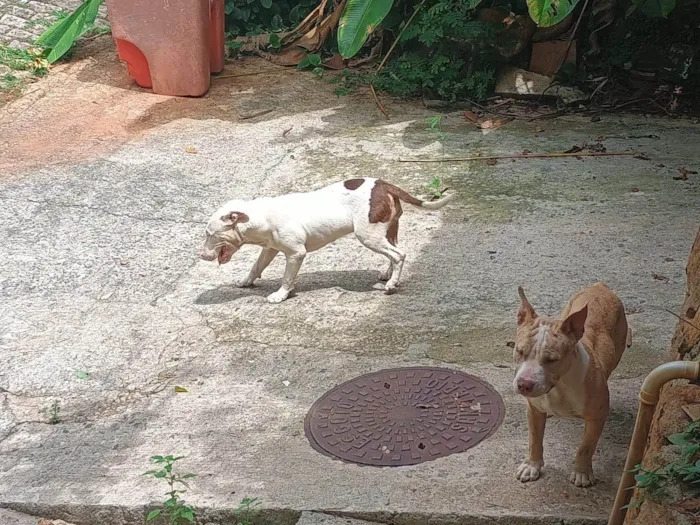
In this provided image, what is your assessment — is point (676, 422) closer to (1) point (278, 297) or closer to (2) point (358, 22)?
(1) point (278, 297)

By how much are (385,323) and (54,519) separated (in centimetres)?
190

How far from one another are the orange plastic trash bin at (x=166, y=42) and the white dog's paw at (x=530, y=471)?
5.69m

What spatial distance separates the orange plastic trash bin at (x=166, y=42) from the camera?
7832mm

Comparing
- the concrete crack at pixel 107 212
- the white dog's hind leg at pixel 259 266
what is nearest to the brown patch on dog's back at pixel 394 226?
the white dog's hind leg at pixel 259 266

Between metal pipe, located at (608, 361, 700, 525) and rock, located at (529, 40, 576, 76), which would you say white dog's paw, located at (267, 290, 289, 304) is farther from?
rock, located at (529, 40, 576, 76)

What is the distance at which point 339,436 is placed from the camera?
3717mm

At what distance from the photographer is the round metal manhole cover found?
360 centimetres

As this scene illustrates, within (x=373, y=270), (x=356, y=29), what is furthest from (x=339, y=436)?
(x=356, y=29)

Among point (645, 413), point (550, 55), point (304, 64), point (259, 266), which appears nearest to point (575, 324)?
point (645, 413)

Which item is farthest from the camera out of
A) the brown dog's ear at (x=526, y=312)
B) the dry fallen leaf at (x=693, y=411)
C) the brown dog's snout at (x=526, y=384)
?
the brown dog's ear at (x=526, y=312)

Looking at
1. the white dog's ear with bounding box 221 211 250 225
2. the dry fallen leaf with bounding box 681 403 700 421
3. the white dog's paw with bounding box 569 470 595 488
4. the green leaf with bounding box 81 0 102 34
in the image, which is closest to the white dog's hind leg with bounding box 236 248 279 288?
the white dog's ear with bounding box 221 211 250 225

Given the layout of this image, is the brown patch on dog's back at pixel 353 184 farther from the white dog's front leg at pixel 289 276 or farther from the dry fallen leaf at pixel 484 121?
the dry fallen leaf at pixel 484 121

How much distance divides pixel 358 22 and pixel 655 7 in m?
2.46

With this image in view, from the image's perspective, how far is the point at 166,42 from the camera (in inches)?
313
